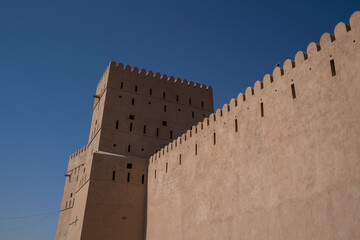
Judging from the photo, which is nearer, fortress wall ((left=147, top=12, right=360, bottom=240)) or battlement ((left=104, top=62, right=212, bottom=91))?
fortress wall ((left=147, top=12, right=360, bottom=240))

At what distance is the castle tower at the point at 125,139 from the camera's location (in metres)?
16.3

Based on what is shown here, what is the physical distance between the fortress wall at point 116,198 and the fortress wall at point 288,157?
3948 millimetres

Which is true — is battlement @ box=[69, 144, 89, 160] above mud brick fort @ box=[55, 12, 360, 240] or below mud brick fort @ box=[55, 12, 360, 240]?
above

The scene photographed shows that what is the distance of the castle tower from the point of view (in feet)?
53.6

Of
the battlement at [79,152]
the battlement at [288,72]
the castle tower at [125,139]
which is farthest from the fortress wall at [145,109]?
the battlement at [79,152]

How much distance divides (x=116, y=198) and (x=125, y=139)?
136 inches

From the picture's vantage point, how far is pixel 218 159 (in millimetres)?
11891

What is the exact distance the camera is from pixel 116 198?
54.9ft

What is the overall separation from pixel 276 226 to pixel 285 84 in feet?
12.6

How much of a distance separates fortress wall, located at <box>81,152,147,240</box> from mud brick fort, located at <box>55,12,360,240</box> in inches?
1.9

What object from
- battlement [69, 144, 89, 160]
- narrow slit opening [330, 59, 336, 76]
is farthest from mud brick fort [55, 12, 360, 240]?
battlement [69, 144, 89, 160]

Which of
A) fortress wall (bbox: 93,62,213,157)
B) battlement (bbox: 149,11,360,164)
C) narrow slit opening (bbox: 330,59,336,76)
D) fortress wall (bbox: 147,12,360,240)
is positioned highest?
fortress wall (bbox: 93,62,213,157)

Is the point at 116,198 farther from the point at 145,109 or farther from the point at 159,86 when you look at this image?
the point at 159,86

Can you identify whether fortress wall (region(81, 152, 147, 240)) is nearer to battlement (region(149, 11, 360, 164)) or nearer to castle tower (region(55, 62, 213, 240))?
castle tower (region(55, 62, 213, 240))
